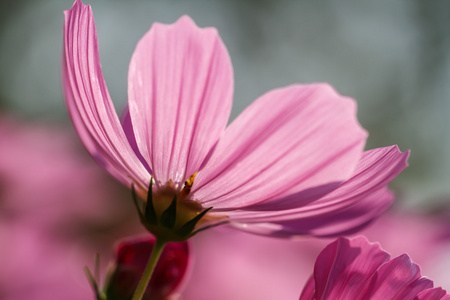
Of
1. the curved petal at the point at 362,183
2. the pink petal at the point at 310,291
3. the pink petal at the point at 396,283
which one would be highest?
the curved petal at the point at 362,183

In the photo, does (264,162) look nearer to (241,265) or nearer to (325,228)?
(325,228)

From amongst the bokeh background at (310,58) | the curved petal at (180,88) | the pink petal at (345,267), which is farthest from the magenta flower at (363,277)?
the bokeh background at (310,58)

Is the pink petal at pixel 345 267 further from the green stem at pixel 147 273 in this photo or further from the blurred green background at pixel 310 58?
the blurred green background at pixel 310 58

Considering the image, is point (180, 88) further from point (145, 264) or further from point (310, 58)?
point (310, 58)

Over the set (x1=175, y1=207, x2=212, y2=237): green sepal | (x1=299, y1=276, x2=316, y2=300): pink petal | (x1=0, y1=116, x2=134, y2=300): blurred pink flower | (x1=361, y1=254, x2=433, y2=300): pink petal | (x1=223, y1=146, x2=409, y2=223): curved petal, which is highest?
(x1=223, y1=146, x2=409, y2=223): curved petal

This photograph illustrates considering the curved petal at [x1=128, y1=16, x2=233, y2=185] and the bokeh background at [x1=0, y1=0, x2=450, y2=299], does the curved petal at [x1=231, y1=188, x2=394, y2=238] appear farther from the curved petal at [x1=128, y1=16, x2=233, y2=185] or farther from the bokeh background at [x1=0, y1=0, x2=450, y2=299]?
the bokeh background at [x1=0, y1=0, x2=450, y2=299]

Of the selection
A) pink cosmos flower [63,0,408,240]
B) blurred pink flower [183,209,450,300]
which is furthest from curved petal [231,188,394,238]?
blurred pink flower [183,209,450,300]

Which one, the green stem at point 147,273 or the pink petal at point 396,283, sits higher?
the pink petal at point 396,283

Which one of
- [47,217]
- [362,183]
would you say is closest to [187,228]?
[362,183]
